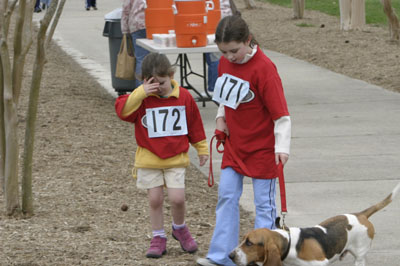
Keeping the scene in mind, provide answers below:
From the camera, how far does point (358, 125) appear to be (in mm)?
9523

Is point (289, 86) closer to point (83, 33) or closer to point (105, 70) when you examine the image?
point (105, 70)

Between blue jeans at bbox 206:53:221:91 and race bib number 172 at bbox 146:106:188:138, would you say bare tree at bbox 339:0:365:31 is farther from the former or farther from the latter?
race bib number 172 at bbox 146:106:188:138

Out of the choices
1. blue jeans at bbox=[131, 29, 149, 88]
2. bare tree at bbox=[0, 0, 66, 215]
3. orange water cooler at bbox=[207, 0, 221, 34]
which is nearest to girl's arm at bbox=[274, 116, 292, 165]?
bare tree at bbox=[0, 0, 66, 215]

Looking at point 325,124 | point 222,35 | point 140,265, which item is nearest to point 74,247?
point 140,265

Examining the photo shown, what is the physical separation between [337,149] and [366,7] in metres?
19.8

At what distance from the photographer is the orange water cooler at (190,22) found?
31.4 ft

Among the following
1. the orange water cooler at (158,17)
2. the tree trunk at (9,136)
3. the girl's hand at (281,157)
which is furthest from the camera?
the orange water cooler at (158,17)

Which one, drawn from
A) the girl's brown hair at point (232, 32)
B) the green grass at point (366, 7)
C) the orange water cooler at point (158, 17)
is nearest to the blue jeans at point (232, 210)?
the girl's brown hair at point (232, 32)

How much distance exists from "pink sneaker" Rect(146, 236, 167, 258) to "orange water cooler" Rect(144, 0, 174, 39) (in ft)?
17.9

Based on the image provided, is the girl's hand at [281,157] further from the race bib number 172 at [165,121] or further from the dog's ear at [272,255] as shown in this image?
the race bib number 172 at [165,121]

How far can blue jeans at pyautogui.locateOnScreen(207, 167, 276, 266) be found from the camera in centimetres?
485

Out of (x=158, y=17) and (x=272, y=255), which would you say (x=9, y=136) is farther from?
(x=158, y=17)

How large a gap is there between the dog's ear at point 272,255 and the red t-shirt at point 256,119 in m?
0.74

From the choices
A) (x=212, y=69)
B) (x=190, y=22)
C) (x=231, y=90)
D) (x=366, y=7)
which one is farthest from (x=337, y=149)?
(x=366, y=7)
